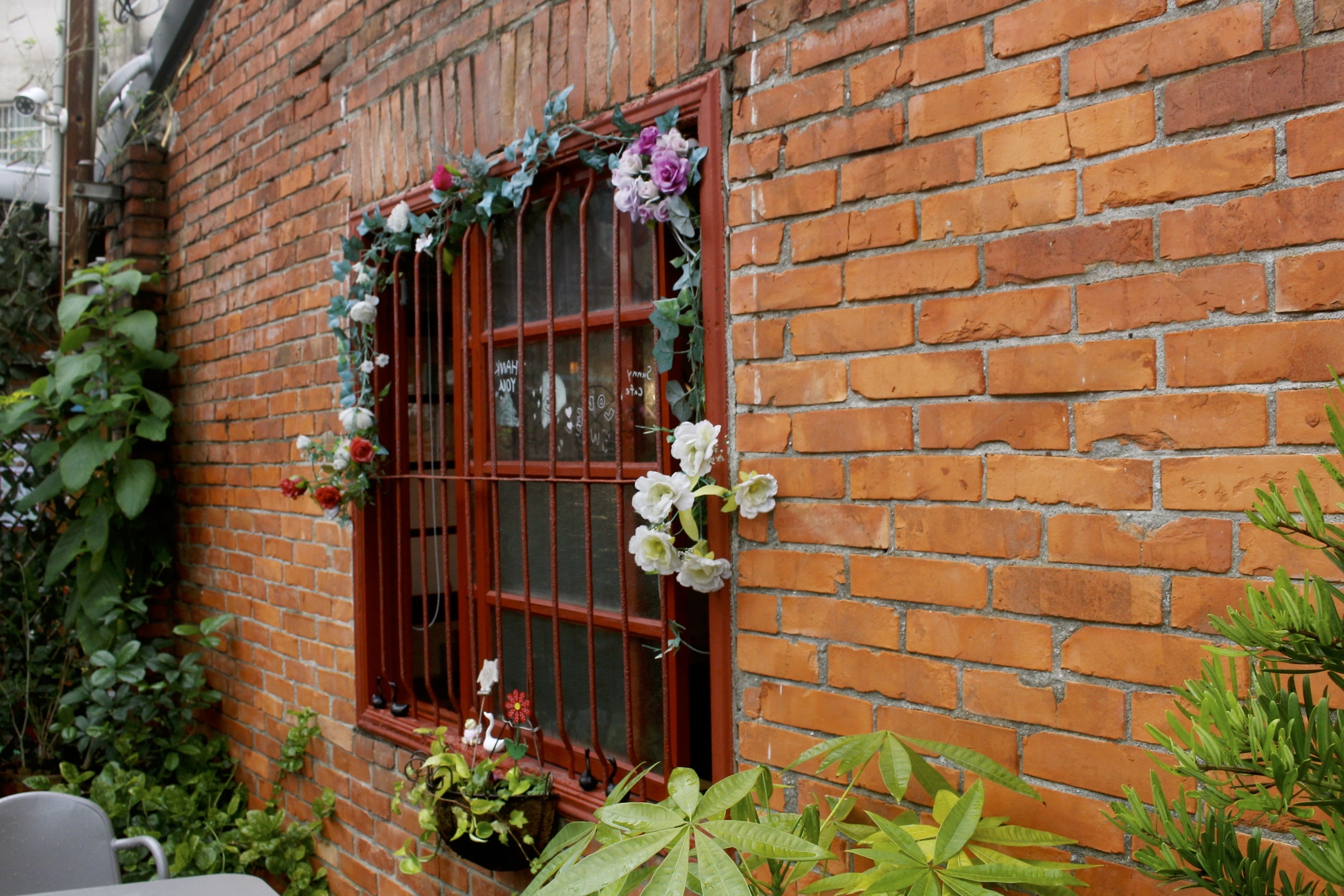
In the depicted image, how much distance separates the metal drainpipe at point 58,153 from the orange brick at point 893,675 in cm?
423

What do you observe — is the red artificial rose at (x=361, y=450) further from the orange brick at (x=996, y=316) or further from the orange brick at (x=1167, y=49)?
the orange brick at (x=1167, y=49)

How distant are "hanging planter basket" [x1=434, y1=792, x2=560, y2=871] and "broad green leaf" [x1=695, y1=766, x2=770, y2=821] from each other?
915 mm

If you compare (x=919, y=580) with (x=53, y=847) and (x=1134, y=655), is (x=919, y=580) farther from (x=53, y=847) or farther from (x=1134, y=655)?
(x=53, y=847)

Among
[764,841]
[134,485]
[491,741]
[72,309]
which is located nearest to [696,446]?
[764,841]

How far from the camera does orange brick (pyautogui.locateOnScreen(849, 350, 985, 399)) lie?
1588mm

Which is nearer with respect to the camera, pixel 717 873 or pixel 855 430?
pixel 717 873

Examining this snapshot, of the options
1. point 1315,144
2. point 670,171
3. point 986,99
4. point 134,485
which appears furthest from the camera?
point 134,485

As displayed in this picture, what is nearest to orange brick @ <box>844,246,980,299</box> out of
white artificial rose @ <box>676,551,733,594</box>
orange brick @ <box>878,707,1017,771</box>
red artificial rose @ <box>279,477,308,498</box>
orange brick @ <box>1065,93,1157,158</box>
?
orange brick @ <box>1065,93,1157,158</box>

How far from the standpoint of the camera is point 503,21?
2.49 meters

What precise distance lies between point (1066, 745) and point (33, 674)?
4313 millimetres

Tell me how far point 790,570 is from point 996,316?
0.59m

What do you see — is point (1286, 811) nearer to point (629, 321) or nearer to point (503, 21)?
point (629, 321)

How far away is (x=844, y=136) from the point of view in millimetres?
1750

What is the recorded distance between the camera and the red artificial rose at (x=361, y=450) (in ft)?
9.33
